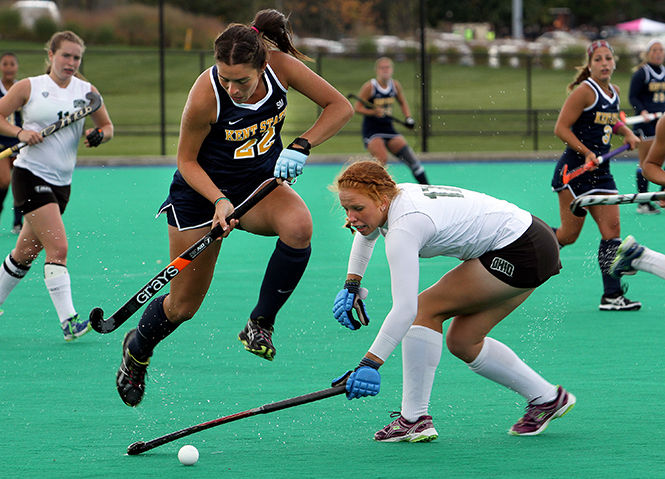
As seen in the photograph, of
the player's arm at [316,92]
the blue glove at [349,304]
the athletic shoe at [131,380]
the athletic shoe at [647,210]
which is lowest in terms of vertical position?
the athletic shoe at [647,210]

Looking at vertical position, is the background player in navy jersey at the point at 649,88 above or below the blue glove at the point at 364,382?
below

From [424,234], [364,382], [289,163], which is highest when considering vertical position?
[289,163]

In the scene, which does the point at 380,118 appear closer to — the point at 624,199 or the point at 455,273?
the point at 624,199

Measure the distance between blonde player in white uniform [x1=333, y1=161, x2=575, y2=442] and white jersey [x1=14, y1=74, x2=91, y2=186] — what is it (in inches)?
112

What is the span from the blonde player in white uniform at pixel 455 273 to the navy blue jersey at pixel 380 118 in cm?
943

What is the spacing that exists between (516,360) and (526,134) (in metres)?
20.6

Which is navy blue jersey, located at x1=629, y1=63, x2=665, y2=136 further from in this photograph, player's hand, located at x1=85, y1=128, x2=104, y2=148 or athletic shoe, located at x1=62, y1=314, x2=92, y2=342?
athletic shoe, located at x1=62, y1=314, x2=92, y2=342

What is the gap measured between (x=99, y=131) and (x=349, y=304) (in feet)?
9.63

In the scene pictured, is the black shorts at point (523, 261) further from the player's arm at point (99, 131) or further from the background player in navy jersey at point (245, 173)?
the player's arm at point (99, 131)

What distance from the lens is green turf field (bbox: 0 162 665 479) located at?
14.2 feet

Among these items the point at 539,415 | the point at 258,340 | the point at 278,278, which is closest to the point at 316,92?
the point at 278,278

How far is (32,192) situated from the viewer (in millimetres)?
6793

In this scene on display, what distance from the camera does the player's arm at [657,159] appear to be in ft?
19.0

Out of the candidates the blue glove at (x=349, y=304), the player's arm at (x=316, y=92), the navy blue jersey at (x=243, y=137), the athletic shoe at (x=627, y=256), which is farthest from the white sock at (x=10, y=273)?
the athletic shoe at (x=627, y=256)
